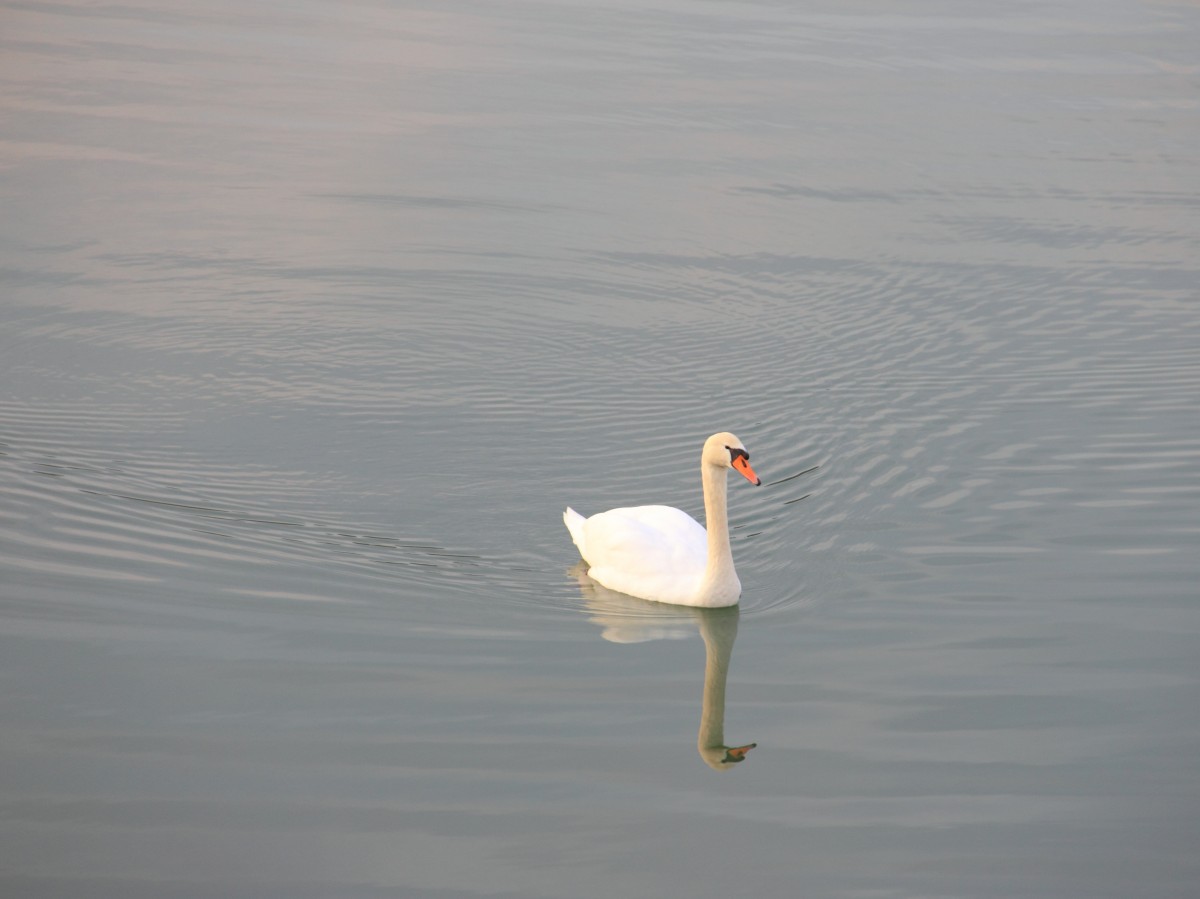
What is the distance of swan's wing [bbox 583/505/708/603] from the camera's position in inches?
390

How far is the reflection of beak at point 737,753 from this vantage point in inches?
320

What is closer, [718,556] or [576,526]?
[718,556]

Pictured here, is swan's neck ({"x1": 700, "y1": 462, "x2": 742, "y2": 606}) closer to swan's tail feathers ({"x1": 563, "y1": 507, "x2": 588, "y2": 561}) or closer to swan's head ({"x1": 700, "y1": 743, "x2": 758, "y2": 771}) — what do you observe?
swan's tail feathers ({"x1": 563, "y1": 507, "x2": 588, "y2": 561})

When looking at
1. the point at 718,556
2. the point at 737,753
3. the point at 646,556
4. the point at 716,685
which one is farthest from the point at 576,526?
the point at 737,753

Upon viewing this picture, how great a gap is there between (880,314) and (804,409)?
2.57m

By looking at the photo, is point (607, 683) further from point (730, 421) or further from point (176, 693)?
point (730, 421)

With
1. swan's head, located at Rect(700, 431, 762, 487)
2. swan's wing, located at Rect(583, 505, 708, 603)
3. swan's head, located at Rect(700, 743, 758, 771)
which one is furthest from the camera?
swan's wing, located at Rect(583, 505, 708, 603)

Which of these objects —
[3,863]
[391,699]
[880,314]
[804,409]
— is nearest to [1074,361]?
[880,314]

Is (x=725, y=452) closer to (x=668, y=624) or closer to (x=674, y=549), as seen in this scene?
(x=674, y=549)

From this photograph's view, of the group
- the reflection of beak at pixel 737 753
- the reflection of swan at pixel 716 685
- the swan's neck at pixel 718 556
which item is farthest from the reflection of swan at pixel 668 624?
the reflection of beak at pixel 737 753

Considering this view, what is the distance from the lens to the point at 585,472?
469 inches

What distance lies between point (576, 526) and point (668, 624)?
3.56 feet

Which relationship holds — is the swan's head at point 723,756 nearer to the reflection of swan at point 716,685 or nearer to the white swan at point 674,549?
the reflection of swan at point 716,685

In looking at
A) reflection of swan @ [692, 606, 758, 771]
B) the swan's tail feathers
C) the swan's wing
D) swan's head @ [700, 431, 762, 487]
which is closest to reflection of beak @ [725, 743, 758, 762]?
reflection of swan @ [692, 606, 758, 771]
